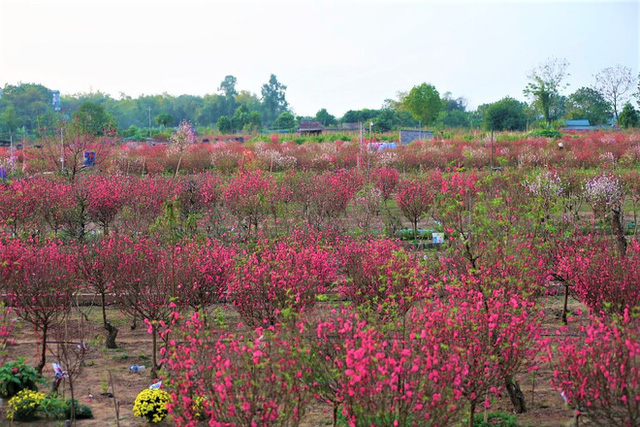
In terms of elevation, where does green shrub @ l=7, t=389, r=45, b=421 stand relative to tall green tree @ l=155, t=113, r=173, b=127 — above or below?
below

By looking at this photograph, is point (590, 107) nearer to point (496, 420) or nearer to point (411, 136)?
point (411, 136)

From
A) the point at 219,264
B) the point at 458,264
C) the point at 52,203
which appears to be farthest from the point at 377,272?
the point at 52,203

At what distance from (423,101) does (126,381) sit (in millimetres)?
51266

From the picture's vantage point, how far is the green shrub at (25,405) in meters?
6.70

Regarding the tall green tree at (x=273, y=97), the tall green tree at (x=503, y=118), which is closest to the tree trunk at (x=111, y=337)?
the tall green tree at (x=503, y=118)

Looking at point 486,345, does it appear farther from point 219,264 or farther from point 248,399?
point 219,264

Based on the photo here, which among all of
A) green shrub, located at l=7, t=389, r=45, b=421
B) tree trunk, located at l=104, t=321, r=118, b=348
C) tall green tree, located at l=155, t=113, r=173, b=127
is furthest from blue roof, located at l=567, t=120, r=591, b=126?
green shrub, located at l=7, t=389, r=45, b=421

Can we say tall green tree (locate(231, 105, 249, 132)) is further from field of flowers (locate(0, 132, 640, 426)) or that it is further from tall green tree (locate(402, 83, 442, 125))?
field of flowers (locate(0, 132, 640, 426))

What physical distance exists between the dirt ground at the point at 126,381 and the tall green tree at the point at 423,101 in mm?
47637

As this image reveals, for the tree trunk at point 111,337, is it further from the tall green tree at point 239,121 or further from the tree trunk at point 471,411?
the tall green tree at point 239,121

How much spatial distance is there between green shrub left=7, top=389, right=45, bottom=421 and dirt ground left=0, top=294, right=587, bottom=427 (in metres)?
0.14

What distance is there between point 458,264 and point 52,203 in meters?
8.87

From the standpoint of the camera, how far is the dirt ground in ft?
22.0

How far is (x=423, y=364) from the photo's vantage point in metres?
4.95
